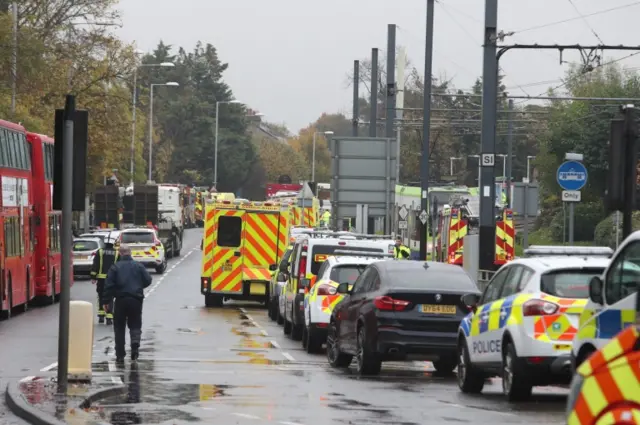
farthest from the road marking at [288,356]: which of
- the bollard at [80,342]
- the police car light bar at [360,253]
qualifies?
the bollard at [80,342]

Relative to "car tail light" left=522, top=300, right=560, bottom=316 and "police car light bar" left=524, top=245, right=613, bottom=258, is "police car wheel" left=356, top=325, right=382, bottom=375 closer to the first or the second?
"police car light bar" left=524, top=245, right=613, bottom=258

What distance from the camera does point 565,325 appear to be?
53.3 feet

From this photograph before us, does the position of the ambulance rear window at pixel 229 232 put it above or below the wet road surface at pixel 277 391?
above

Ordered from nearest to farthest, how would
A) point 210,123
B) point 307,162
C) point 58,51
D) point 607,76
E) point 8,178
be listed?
1. point 8,178
2. point 58,51
3. point 607,76
4. point 210,123
5. point 307,162

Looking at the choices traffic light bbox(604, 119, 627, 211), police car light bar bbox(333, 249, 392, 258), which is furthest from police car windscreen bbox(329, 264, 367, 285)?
traffic light bbox(604, 119, 627, 211)

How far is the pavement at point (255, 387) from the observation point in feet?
49.6

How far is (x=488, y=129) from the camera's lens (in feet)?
106

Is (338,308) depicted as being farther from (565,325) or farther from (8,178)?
(8,178)

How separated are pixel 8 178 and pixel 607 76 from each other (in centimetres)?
7152

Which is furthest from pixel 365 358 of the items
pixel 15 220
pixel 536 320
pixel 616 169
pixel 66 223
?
pixel 15 220

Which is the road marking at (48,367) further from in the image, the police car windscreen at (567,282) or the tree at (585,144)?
the tree at (585,144)

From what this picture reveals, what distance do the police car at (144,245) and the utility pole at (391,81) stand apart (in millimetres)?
10836

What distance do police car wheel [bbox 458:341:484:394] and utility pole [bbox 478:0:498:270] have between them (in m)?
13.5

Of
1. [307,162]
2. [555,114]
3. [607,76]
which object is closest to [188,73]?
[307,162]
